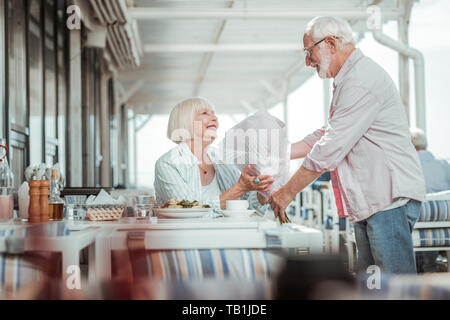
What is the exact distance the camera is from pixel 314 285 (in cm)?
117

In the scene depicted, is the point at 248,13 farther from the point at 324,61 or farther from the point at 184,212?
the point at 184,212

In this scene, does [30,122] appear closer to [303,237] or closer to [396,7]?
[303,237]

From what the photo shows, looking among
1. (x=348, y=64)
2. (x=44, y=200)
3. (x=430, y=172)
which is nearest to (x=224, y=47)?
(x=430, y=172)

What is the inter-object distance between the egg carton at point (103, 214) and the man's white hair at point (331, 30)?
939 mm

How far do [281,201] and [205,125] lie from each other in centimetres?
48

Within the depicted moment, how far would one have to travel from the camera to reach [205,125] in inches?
88.7

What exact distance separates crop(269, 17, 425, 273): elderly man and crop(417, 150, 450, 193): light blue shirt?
240 cm

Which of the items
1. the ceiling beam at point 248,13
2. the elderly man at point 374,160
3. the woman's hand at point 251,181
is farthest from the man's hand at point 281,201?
the ceiling beam at point 248,13

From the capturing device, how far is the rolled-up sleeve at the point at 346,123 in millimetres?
1748

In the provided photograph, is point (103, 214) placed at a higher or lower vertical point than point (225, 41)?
lower

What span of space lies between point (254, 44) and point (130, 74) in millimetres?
3560

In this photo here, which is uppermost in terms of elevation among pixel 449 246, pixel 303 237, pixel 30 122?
pixel 30 122

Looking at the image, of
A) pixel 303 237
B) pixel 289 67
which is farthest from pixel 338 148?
pixel 289 67

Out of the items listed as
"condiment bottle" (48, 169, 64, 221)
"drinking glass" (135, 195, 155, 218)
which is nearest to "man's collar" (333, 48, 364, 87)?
"drinking glass" (135, 195, 155, 218)
